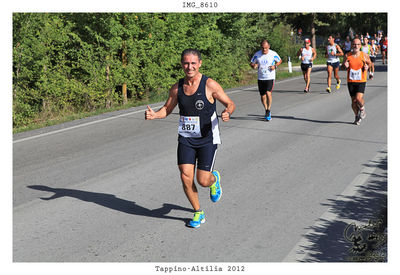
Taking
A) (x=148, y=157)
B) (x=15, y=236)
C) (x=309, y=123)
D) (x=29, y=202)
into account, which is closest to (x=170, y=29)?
(x=309, y=123)

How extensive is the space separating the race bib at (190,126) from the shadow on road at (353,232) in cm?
159

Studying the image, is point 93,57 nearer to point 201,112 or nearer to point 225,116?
point 201,112

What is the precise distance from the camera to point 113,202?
648 cm

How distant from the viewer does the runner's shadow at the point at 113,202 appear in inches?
239

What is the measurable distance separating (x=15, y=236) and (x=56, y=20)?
9.76 meters

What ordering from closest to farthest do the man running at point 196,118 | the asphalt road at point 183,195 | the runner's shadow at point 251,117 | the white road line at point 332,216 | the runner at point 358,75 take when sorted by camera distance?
the white road line at point 332,216, the asphalt road at point 183,195, the man running at point 196,118, the runner at point 358,75, the runner's shadow at point 251,117

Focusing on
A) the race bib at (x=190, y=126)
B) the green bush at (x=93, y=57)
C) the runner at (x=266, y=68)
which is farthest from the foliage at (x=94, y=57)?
the race bib at (x=190, y=126)

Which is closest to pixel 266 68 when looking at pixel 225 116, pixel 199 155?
pixel 199 155

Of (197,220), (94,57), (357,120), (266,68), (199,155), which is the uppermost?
(94,57)

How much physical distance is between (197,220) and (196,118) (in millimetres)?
1128

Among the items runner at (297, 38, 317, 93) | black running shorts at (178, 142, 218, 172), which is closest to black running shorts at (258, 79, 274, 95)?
runner at (297, 38, 317, 93)

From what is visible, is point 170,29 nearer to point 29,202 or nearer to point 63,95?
point 63,95
